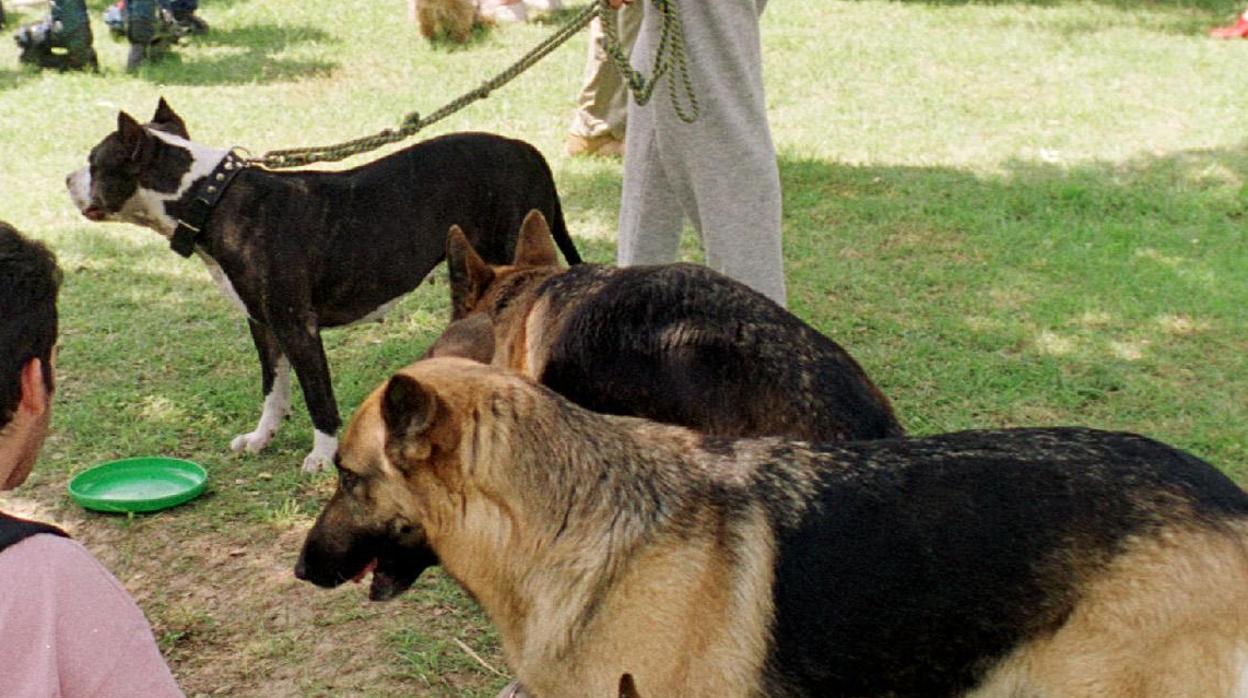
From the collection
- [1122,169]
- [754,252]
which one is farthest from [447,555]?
[1122,169]

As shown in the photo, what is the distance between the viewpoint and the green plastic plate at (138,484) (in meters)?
5.35

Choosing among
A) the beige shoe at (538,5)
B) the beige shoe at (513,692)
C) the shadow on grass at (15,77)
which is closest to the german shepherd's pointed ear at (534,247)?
the beige shoe at (513,692)

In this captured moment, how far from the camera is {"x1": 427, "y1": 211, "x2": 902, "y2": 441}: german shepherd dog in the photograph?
398 cm

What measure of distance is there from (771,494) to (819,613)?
0.31 m

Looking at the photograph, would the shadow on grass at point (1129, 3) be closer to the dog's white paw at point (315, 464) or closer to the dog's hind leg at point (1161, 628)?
the dog's white paw at point (315, 464)

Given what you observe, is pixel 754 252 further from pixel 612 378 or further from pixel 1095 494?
pixel 1095 494

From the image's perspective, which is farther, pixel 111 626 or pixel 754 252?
pixel 754 252

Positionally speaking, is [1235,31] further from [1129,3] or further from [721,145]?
[721,145]

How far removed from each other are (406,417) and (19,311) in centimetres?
98

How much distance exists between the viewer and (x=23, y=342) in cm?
227

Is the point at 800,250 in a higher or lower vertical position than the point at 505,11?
lower

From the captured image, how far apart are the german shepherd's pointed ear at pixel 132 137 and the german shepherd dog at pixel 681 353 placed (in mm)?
1867

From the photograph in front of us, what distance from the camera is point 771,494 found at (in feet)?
10.4

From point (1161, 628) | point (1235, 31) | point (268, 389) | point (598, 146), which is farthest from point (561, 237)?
point (1235, 31)
